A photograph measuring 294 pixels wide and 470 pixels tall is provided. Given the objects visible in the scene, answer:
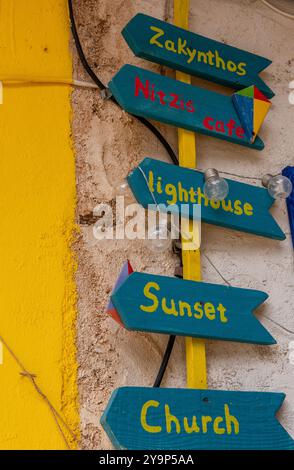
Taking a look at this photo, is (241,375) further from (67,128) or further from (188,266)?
(67,128)

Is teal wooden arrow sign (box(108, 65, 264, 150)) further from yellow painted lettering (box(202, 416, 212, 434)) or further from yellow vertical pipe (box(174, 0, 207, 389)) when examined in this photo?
yellow painted lettering (box(202, 416, 212, 434))

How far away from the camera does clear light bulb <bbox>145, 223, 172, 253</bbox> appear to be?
3.11 feet

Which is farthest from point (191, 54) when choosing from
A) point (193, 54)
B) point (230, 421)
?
point (230, 421)

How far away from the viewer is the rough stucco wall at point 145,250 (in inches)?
34.8

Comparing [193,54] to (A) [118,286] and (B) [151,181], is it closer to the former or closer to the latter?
(B) [151,181]

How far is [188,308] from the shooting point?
0.90m

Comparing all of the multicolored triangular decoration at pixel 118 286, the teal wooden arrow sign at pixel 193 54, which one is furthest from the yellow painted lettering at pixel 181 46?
the multicolored triangular decoration at pixel 118 286

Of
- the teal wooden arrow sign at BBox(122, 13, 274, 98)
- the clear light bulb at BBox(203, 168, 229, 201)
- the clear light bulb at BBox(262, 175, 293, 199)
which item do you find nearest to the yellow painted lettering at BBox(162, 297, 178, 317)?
the clear light bulb at BBox(203, 168, 229, 201)

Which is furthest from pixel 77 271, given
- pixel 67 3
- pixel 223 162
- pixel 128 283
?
pixel 67 3

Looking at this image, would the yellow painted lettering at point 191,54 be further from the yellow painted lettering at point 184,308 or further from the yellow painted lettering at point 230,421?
the yellow painted lettering at point 230,421

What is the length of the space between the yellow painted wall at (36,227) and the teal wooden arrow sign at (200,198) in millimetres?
122

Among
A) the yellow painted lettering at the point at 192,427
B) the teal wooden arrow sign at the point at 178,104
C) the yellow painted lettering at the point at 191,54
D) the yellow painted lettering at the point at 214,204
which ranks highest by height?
the yellow painted lettering at the point at 191,54

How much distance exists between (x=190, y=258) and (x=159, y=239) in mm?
63

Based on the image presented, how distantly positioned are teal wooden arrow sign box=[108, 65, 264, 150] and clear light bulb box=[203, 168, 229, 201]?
117 millimetres
